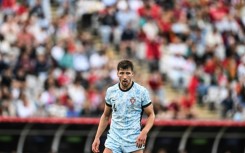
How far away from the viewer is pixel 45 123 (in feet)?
67.9

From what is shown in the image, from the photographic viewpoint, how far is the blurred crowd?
22.0 m

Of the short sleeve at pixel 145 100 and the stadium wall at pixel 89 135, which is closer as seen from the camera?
the short sleeve at pixel 145 100

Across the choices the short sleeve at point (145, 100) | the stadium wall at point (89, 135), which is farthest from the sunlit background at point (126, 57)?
the short sleeve at point (145, 100)

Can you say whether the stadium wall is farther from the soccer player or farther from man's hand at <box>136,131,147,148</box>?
man's hand at <box>136,131,147,148</box>

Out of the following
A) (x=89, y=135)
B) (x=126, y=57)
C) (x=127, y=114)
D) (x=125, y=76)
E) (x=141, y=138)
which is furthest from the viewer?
(x=126, y=57)

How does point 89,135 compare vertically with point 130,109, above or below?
below

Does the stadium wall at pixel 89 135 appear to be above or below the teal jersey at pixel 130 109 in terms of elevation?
below

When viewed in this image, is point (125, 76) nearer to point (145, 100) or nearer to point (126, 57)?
point (145, 100)

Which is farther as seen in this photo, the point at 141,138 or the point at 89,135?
the point at 89,135

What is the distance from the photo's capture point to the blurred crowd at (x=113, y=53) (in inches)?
867

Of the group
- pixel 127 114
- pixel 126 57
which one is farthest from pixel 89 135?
pixel 127 114

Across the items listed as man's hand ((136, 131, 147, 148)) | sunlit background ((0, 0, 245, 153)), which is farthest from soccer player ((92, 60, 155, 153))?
sunlit background ((0, 0, 245, 153))

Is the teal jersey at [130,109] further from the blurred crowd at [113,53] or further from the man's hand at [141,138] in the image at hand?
the blurred crowd at [113,53]

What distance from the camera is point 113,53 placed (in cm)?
2478
